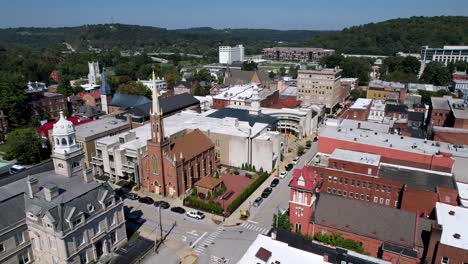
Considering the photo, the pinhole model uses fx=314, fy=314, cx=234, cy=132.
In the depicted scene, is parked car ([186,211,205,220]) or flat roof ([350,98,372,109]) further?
flat roof ([350,98,372,109])

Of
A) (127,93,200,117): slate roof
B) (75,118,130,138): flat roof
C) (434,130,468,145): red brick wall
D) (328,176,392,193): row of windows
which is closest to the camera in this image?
(328,176,392,193): row of windows

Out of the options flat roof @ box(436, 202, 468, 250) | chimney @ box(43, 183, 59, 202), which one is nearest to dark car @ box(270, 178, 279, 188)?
flat roof @ box(436, 202, 468, 250)

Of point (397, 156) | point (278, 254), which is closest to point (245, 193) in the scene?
point (278, 254)

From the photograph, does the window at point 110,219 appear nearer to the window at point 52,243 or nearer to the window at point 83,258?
the window at point 83,258

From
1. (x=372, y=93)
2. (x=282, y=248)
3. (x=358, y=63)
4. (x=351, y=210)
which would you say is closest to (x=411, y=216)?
(x=351, y=210)

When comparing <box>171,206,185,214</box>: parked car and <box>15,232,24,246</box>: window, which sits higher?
<box>15,232,24,246</box>: window

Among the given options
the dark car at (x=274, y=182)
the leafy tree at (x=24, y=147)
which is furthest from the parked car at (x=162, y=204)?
the leafy tree at (x=24, y=147)

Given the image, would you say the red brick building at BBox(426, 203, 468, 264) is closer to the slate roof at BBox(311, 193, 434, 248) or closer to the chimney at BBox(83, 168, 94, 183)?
the slate roof at BBox(311, 193, 434, 248)
